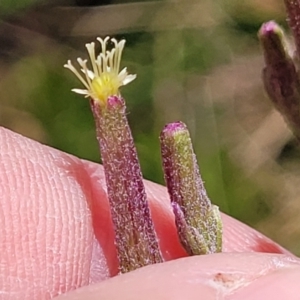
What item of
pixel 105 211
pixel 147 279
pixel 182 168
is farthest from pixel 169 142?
pixel 105 211

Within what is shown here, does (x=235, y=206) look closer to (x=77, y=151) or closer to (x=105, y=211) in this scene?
(x=77, y=151)

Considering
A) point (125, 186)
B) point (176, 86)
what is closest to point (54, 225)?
point (125, 186)

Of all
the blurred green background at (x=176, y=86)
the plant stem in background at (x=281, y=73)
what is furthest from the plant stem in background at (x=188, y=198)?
the blurred green background at (x=176, y=86)

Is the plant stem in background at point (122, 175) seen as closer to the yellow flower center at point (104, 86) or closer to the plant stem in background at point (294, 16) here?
the yellow flower center at point (104, 86)

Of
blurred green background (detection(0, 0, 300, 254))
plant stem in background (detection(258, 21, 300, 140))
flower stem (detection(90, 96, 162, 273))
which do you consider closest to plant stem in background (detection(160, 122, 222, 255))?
flower stem (detection(90, 96, 162, 273))

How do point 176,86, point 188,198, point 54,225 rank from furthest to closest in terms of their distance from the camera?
point 176,86 < point 54,225 < point 188,198

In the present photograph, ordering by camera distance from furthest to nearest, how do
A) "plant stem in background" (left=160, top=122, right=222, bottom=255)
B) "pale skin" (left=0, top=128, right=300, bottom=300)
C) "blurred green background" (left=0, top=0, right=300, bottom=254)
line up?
"blurred green background" (left=0, top=0, right=300, bottom=254) → "pale skin" (left=0, top=128, right=300, bottom=300) → "plant stem in background" (left=160, top=122, right=222, bottom=255)

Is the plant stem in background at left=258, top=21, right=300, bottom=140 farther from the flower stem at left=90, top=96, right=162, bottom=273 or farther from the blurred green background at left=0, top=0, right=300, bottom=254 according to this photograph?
the blurred green background at left=0, top=0, right=300, bottom=254

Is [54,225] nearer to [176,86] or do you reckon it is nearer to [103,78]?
[103,78]
